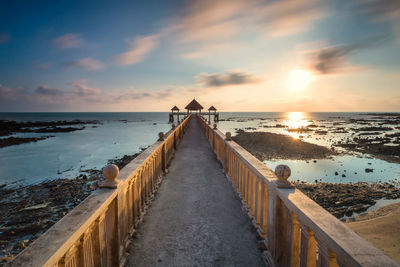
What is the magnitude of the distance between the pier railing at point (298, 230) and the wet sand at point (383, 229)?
3.84 meters

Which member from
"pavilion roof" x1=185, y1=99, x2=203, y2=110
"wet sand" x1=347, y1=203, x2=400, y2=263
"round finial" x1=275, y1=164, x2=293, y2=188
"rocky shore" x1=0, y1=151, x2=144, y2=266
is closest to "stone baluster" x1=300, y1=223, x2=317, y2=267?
"round finial" x1=275, y1=164, x2=293, y2=188

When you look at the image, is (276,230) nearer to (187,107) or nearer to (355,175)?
(355,175)

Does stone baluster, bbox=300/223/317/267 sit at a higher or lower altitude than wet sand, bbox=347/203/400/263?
higher

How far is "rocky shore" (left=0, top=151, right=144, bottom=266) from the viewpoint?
677 centimetres

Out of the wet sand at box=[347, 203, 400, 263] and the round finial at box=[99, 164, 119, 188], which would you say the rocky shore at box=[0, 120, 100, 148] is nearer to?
the round finial at box=[99, 164, 119, 188]

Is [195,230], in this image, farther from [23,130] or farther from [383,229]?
[23,130]

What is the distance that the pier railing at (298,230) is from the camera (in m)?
1.32

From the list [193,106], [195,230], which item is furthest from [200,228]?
[193,106]

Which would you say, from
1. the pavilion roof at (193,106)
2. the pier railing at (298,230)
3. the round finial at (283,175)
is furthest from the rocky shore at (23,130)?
the round finial at (283,175)

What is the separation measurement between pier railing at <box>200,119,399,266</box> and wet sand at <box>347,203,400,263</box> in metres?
3.84

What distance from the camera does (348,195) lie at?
930cm

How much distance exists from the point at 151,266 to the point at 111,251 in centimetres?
54

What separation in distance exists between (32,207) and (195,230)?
9208mm

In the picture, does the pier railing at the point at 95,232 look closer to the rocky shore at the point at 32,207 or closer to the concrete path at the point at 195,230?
the concrete path at the point at 195,230
